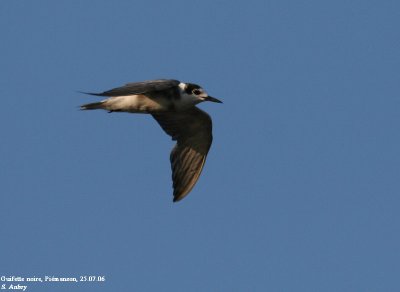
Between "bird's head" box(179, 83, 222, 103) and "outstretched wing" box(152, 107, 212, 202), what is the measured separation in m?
1.34

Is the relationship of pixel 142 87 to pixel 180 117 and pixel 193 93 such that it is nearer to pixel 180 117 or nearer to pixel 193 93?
pixel 193 93

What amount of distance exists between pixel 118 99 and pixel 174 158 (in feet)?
8.30

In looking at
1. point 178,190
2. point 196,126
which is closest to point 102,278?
point 178,190

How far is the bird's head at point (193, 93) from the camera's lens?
1888 cm

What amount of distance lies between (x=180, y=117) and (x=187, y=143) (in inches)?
24.2

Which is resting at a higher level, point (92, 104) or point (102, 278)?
point (92, 104)

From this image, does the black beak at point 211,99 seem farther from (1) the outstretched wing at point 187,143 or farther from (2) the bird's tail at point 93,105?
(2) the bird's tail at point 93,105

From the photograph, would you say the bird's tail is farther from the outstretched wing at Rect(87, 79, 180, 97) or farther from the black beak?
the black beak

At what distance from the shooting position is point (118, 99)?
738 inches

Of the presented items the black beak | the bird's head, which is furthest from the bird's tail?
the black beak

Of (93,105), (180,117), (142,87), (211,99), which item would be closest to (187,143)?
(180,117)

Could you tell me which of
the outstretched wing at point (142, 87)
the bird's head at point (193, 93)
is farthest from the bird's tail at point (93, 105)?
the bird's head at point (193, 93)

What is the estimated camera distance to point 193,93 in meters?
18.9

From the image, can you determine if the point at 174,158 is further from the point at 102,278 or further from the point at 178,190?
the point at 102,278
